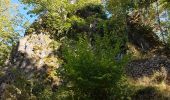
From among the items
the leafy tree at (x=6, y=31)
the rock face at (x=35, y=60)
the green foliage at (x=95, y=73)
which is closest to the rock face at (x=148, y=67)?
the rock face at (x=35, y=60)

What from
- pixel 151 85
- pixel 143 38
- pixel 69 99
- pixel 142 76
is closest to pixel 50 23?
pixel 143 38

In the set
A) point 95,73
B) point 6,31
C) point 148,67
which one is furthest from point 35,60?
point 6,31

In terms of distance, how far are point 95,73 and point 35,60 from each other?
7621 millimetres

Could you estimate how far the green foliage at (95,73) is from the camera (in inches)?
472

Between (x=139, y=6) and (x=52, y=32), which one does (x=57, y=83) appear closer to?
(x=52, y=32)

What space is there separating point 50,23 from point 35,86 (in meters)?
7.17

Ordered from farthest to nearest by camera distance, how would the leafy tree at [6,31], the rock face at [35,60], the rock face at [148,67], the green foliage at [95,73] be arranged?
1. the leafy tree at [6,31]
2. the rock face at [35,60]
3. the rock face at [148,67]
4. the green foliage at [95,73]

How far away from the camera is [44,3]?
77.9ft

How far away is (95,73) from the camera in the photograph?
12.0 m

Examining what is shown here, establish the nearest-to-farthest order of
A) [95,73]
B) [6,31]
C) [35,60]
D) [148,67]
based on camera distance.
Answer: [95,73] → [148,67] → [35,60] → [6,31]

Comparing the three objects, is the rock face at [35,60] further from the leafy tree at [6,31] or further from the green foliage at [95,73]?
the leafy tree at [6,31]

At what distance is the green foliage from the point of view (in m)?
12.0

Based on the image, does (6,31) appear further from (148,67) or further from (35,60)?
(148,67)

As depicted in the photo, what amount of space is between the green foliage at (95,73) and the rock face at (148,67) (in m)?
5.28
